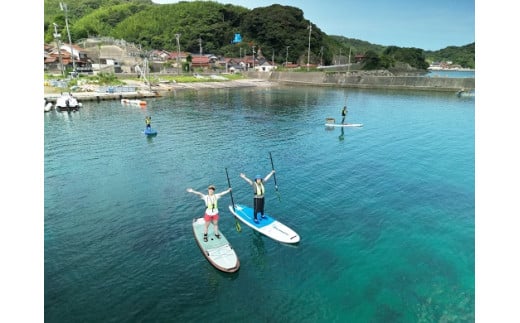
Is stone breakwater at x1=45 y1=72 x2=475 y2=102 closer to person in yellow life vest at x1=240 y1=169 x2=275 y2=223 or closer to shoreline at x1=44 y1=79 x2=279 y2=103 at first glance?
shoreline at x1=44 y1=79 x2=279 y2=103

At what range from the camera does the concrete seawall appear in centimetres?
9950

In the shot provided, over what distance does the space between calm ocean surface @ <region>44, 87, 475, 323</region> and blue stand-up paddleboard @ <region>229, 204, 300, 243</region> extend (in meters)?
0.41

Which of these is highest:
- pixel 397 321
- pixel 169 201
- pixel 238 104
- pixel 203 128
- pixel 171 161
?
pixel 238 104

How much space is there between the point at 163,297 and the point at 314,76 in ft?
413

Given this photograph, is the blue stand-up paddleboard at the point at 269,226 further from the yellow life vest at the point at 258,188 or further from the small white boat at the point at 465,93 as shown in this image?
the small white boat at the point at 465,93

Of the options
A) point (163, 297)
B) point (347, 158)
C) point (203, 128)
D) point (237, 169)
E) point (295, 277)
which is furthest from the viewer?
point (203, 128)

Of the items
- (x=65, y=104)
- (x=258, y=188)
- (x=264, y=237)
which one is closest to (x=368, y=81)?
(x=65, y=104)

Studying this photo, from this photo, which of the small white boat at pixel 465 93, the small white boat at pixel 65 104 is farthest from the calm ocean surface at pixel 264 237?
the small white boat at pixel 465 93

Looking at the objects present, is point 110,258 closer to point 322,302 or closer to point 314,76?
point 322,302

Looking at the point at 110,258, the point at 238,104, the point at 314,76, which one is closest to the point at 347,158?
the point at 110,258

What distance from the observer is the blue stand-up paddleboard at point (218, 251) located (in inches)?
578

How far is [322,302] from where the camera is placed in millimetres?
13203

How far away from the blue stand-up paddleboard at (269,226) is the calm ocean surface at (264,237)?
0.41 metres

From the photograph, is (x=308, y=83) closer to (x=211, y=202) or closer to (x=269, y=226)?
(x=269, y=226)
